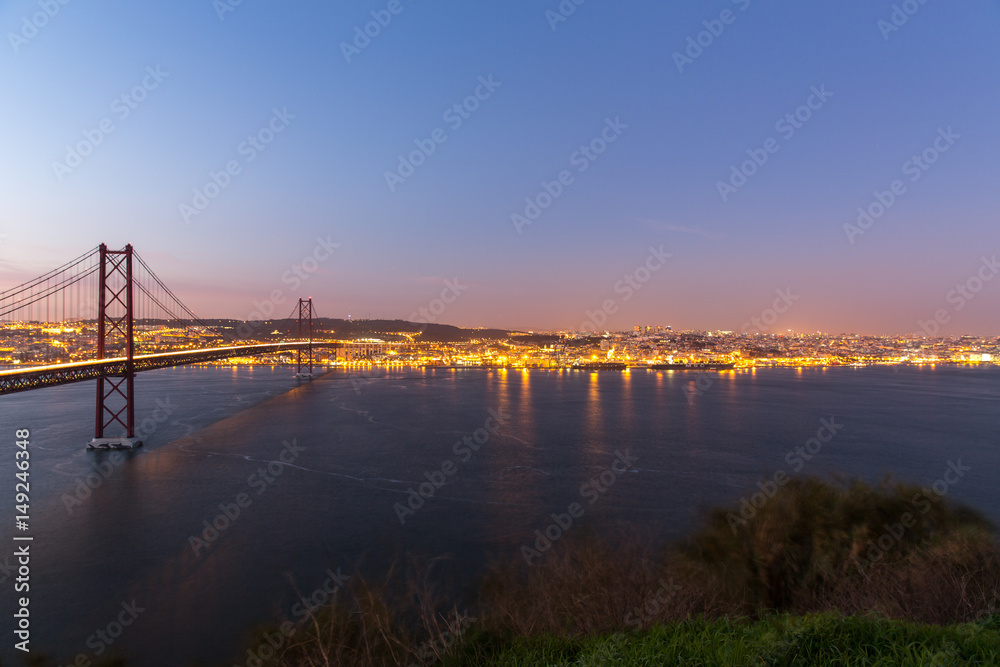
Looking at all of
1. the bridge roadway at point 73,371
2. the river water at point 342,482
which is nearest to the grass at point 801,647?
the river water at point 342,482

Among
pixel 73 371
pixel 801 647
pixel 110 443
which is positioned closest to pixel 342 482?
pixel 73 371

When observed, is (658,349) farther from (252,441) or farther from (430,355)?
(252,441)

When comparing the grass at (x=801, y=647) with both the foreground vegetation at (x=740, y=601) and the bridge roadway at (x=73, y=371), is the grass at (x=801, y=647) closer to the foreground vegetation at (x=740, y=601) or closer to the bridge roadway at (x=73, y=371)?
the foreground vegetation at (x=740, y=601)

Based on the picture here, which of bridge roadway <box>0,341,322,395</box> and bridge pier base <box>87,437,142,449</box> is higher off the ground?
bridge roadway <box>0,341,322,395</box>

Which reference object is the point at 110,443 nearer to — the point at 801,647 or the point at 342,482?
Answer: the point at 342,482

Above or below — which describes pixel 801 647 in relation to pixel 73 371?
below

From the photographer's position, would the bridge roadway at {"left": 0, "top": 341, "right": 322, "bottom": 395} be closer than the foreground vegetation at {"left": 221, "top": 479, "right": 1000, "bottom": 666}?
No

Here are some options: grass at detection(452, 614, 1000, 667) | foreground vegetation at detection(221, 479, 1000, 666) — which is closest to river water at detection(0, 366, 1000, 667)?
foreground vegetation at detection(221, 479, 1000, 666)

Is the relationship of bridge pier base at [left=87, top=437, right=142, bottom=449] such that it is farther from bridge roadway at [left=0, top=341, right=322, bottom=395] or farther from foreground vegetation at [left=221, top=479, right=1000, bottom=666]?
foreground vegetation at [left=221, top=479, right=1000, bottom=666]
